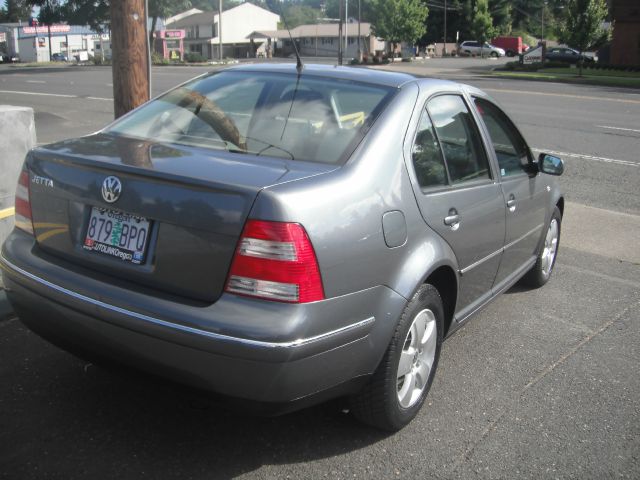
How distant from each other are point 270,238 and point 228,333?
0.39 m

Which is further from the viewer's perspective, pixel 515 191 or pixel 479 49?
pixel 479 49

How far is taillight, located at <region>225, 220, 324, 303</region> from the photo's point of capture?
8.72 feet

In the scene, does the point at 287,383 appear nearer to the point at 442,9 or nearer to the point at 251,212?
the point at 251,212

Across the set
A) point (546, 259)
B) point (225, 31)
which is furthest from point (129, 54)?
point (225, 31)

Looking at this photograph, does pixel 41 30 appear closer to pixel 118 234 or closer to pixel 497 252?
pixel 497 252

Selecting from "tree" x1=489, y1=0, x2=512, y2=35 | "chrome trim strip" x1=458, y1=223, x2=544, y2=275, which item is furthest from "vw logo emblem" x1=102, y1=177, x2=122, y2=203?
"tree" x1=489, y1=0, x2=512, y2=35

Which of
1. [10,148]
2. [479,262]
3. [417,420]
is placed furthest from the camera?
[10,148]

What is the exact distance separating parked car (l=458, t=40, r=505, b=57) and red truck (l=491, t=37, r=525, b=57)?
3.47 feet

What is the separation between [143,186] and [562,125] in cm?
1494

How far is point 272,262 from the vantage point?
267 centimetres

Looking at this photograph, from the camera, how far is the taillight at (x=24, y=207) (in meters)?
3.36

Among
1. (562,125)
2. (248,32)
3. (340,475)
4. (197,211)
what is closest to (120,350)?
(197,211)

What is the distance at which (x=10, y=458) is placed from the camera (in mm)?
3004

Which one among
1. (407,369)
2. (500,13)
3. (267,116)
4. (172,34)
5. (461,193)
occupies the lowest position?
(407,369)
